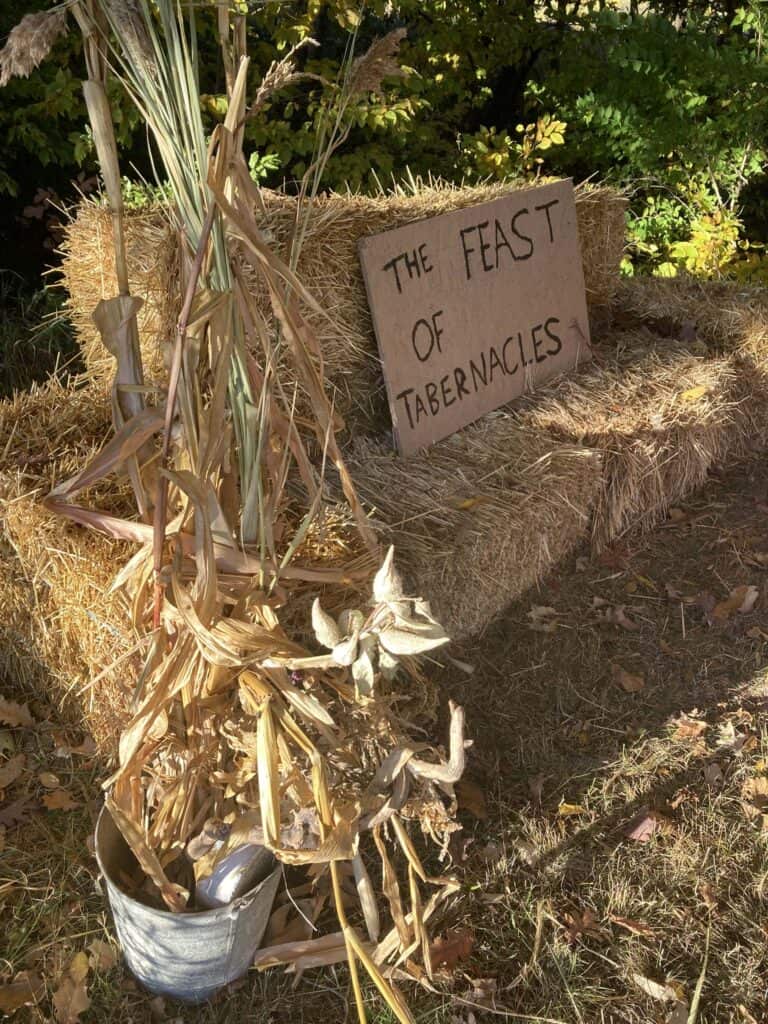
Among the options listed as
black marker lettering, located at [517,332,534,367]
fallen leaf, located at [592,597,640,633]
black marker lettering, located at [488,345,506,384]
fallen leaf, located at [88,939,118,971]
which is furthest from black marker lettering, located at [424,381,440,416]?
fallen leaf, located at [88,939,118,971]

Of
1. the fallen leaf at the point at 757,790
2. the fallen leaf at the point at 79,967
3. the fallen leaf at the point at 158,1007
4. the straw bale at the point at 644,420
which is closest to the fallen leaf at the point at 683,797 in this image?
the fallen leaf at the point at 757,790

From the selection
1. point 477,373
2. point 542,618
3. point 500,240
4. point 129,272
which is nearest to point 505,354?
point 477,373

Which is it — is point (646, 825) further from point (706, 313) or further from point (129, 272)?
point (706, 313)

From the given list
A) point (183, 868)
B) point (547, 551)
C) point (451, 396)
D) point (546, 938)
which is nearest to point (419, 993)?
point (546, 938)

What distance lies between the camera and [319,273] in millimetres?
2711

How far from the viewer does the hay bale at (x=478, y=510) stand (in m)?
2.38

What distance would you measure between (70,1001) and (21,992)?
107mm

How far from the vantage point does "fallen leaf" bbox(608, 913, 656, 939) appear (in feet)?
6.23

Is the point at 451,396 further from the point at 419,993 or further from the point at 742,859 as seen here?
the point at 419,993

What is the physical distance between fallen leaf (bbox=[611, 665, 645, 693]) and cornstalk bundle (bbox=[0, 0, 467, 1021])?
105 cm

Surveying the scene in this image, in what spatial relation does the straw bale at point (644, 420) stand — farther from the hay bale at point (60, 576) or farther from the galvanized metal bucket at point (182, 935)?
the galvanized metal bucket at point (182, 935)

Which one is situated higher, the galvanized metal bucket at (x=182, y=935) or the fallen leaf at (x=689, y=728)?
the galvanized metal bucket at (x=182, y=935)

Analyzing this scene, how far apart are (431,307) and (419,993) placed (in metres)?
1.99

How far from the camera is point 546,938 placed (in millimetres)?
1890
